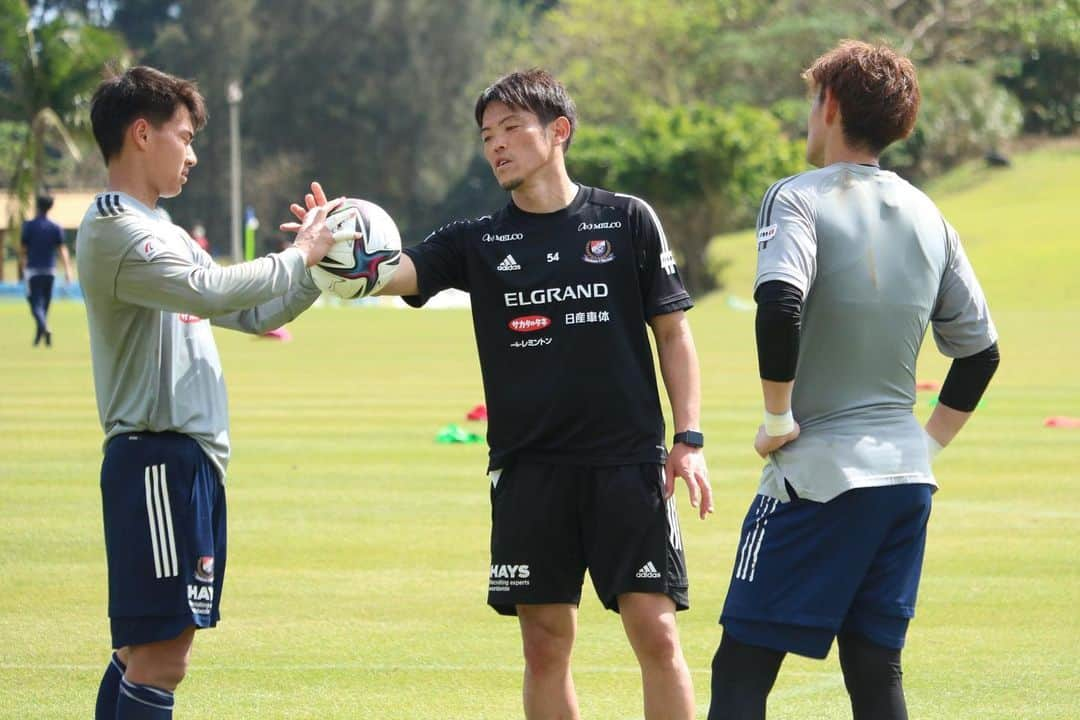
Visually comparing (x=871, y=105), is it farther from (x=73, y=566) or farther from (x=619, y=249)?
(x=73, y=566)

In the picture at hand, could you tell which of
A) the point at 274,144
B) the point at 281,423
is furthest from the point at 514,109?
the point at 274,144

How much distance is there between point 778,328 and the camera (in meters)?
4.60

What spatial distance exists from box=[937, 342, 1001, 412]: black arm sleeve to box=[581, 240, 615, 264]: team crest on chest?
3.75 ft

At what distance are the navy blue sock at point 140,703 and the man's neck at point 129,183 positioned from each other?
1470 millimetres

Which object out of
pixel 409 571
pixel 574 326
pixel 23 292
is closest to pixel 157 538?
pixel 574 326

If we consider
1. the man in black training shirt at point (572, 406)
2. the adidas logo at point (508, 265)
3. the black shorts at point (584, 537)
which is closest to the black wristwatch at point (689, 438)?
the man in black training shirt at point (572, 406)

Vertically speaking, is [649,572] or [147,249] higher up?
[147,249]

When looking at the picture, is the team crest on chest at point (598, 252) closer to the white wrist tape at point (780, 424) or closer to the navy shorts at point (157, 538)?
the white wrist tape at point (780, 424)

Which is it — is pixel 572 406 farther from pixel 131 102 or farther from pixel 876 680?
pixel 131 102

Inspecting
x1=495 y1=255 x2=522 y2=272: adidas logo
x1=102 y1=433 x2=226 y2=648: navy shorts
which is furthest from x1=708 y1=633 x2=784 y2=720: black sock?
x1=102 y1=433 x2=226 y2=648: navy shorts

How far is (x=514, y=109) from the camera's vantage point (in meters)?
5.48

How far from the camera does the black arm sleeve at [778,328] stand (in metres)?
4.57

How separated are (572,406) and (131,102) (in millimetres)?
1668

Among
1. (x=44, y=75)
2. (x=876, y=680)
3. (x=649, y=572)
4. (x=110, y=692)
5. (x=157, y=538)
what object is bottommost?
(x=110, y=692)
